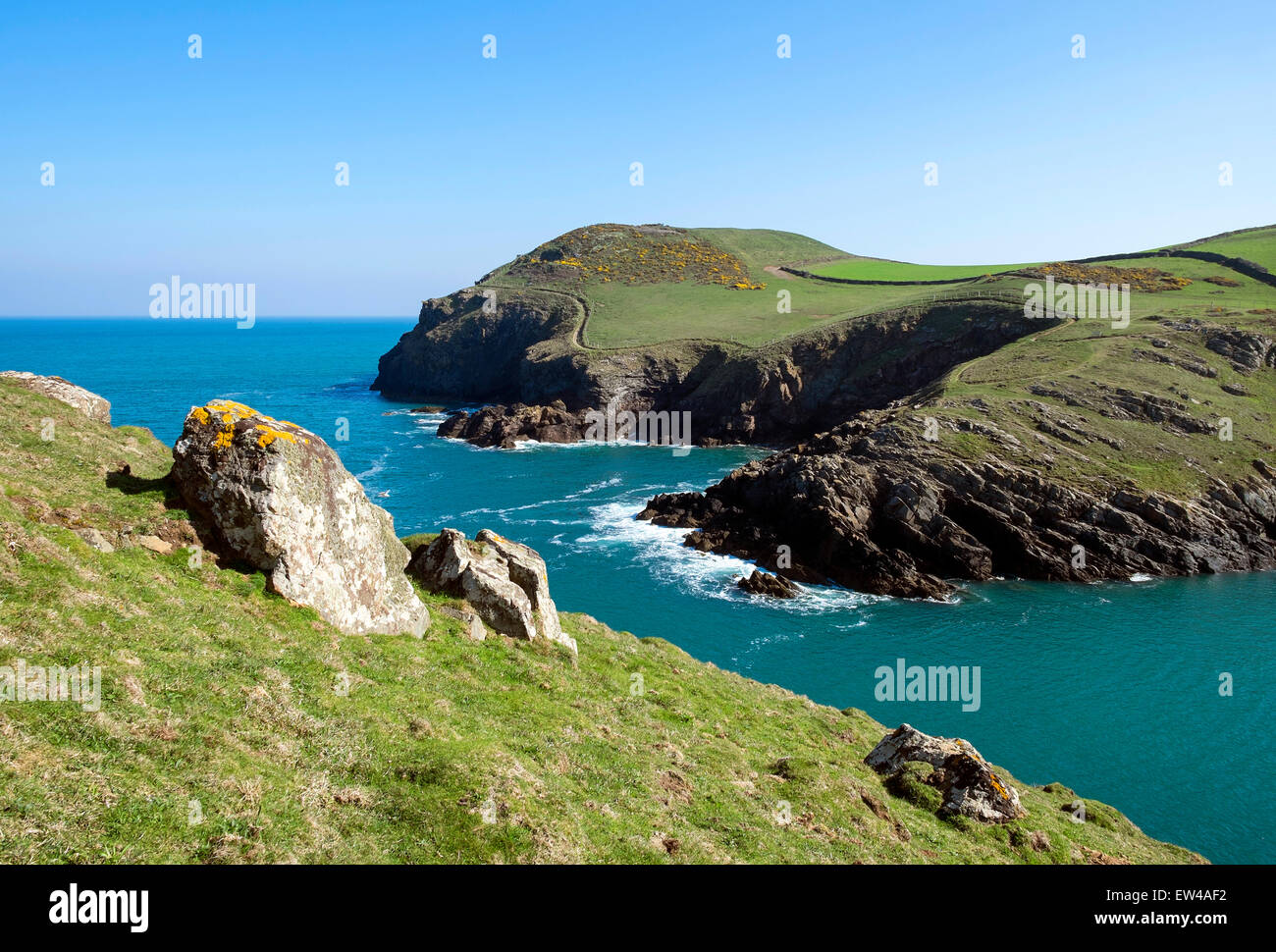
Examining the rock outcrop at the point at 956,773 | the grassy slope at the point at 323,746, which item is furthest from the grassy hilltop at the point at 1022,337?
the grassy slope at the point at 323,746

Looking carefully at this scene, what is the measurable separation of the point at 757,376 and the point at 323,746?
4240 inches

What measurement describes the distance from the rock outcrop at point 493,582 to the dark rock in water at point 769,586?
1225 inches

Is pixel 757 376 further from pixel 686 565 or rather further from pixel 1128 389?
pixel 686 565

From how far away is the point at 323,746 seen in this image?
14273 millimetres

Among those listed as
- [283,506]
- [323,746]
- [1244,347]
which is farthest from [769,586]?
[1244,347]

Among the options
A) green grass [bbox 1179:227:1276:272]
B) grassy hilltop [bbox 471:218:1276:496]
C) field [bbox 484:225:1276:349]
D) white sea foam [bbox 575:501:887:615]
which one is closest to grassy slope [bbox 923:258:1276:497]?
grassy hilltop [bbox 471:218:1276:496]

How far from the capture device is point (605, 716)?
21.5m

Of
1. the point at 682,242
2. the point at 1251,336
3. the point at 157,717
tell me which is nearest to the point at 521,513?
the point at 157,717

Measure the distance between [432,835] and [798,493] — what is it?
183 ft

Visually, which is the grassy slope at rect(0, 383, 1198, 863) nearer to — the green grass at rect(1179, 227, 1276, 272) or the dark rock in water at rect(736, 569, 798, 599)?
the dark rock in water at rect(736, 569, 798, 599)

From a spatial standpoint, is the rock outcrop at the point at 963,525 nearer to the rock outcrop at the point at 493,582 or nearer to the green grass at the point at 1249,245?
the rock outcrop at the point at 493,582

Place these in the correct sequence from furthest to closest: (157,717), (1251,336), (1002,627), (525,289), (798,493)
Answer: (525,289) < (1251,336) < (798,493) < (1002,627) < (157,717)

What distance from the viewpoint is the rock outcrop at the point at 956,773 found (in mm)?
21250
